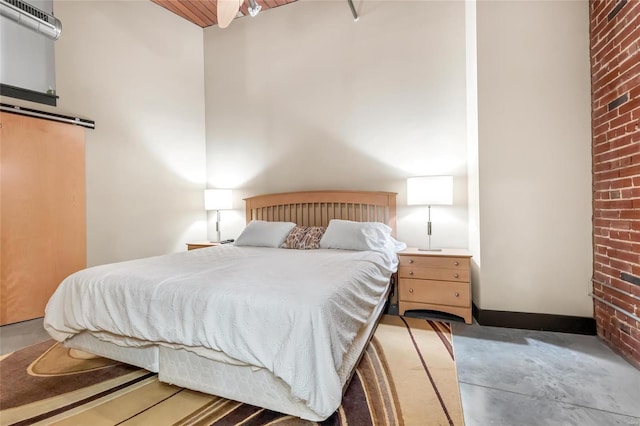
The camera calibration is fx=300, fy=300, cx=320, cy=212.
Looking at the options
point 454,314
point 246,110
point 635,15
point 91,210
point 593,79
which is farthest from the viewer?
point 246,110

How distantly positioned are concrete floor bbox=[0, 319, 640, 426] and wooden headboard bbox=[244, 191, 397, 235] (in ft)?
4.81

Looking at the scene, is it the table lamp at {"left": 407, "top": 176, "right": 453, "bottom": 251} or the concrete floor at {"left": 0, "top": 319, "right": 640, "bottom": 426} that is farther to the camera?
the table lamp at {"left": 407, "top": 176, "right": 453, "bottom": 251}

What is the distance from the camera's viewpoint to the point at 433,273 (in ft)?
9.14

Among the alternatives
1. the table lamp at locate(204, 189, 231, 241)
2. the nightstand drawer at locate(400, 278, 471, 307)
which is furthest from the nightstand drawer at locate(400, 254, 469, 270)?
the table lamp at locate(204, 189, 231, 241)

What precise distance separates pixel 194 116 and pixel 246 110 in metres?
0.81

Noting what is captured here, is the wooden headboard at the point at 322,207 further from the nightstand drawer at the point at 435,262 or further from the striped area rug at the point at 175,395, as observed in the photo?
the striped area rug at the point at 175,395

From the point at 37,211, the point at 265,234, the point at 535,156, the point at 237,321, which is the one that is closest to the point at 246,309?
the point at 237,321

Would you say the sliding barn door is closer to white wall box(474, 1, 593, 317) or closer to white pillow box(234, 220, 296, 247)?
white pillow box(234, 220, 296, 247)

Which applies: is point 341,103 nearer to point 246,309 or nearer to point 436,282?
point 436,282

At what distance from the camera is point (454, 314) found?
2754mm

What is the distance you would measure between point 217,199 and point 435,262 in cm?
284

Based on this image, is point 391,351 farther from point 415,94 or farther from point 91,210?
point 91,210

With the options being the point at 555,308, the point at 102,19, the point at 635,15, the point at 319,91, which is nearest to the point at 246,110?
the point at 319,91

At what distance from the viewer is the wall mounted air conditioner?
2.56 meters
